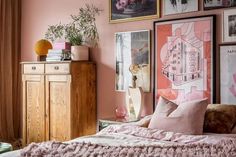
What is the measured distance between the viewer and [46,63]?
4.55 meters

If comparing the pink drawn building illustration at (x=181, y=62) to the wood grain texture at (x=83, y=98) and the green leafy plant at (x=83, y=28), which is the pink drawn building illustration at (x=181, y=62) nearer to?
the wood grain texture at (x=83, y=98)

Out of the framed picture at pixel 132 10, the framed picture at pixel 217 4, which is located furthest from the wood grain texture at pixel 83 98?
the framed picture at pixel 217 4

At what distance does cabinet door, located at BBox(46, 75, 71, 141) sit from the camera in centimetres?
432

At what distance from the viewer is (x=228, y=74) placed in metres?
3.52

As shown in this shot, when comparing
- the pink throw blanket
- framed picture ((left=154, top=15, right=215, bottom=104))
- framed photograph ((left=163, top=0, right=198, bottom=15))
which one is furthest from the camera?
framed photograph ((left=163, top=0, right=198, bottom=15))

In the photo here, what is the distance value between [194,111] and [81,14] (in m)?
2.29

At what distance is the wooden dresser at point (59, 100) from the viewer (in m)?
4.32

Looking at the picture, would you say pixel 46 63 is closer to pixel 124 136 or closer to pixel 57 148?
pixel 124 136

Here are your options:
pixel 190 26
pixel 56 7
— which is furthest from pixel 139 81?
pixel 56 7

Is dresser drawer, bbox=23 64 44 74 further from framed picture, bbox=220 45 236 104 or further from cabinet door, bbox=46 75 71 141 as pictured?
framed picture, bbox=220 45 236 104

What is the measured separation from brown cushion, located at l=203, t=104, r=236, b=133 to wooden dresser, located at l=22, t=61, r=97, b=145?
5.54 ft

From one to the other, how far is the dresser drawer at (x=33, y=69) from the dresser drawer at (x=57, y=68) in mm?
92

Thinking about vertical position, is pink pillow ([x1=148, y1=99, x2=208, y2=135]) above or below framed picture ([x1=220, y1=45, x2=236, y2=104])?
below

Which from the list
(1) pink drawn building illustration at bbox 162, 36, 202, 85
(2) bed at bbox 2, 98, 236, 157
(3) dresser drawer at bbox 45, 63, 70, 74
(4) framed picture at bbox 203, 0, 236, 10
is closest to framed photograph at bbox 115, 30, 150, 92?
(1) pink drawn building illustration at bbox 162, 36, 202, 85
